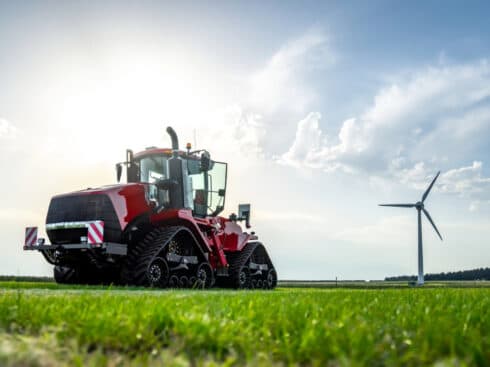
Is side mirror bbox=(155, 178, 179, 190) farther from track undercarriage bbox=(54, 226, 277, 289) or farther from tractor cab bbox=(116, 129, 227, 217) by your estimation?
track undercarriage bbox=(54, 226, 277, 289)

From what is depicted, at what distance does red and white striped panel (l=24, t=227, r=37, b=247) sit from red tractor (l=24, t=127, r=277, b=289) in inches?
0.8

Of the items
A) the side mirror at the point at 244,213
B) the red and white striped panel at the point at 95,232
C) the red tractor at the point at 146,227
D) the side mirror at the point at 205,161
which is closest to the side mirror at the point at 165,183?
Result: the red tractor at the point at 146,227

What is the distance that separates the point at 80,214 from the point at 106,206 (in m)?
0.77

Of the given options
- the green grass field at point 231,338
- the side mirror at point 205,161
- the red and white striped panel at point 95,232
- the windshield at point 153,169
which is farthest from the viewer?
the windshield at point 153,169

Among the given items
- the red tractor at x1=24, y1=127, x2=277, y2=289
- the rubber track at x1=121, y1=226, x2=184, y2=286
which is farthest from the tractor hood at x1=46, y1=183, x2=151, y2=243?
the rubber track at x1=121, y1=226, x2=184, y2=286

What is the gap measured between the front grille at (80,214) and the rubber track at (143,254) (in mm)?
565

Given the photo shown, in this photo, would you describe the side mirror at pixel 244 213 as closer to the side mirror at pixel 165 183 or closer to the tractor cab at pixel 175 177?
the tractor cab at pixel 175 177

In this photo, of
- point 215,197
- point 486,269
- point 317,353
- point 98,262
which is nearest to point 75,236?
point 98,262

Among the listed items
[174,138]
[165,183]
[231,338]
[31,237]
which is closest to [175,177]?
[165,183]

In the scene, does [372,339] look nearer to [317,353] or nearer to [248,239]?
[317,353]

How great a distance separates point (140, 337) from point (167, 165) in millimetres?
11394

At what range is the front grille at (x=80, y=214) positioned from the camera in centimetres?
1284

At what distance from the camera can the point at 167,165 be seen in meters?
14.8

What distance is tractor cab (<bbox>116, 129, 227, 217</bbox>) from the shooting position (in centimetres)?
1441
